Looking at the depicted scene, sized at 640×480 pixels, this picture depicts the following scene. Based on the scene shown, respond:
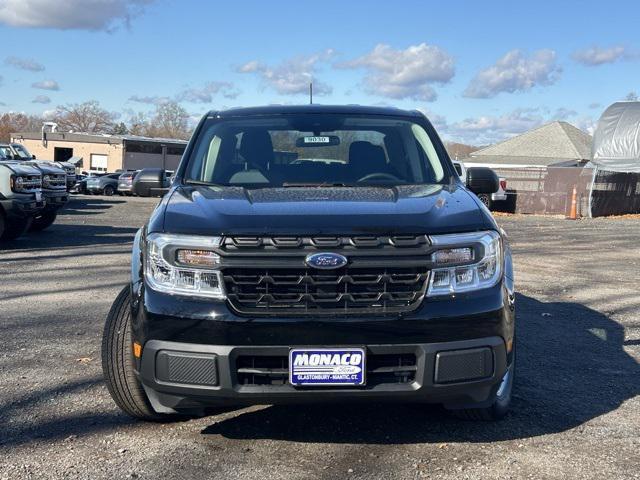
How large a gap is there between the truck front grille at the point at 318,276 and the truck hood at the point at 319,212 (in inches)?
2.3

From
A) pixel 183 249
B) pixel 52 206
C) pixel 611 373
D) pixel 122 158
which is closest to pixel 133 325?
pixel 183 249

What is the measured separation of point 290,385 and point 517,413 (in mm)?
1646

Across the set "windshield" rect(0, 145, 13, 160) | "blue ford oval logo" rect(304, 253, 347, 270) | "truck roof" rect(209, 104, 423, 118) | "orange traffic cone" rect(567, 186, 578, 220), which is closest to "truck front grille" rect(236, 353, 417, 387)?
"blue ford oval logo" rect(304, 253, 347, 270)

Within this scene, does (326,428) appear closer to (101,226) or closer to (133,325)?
(133,325)

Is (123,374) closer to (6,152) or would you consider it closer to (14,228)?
(14,228)

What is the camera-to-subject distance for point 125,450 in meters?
3.60

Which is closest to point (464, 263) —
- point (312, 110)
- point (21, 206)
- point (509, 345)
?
point (509, 345)

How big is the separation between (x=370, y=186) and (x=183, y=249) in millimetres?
1371

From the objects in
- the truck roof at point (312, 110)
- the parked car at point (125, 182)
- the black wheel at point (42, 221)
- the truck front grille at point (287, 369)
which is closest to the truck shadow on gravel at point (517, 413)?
the truck front grille at point (287, 369)

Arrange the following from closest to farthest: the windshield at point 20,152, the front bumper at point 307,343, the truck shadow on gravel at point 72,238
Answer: the front bumper at point 307,343 → the truck shadow on gravel at point 72,238 → the windshield at point 20,152

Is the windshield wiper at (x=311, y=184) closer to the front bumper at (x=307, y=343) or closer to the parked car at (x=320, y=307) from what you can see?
the parked car at (x=320, y=307)

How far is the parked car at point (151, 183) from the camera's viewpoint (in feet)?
16.9

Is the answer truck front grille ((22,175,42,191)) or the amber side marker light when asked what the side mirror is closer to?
the amber side marker light

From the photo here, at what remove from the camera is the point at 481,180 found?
4.90 meters
